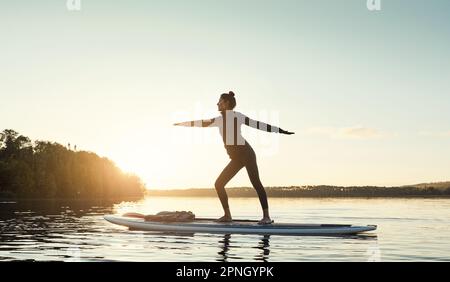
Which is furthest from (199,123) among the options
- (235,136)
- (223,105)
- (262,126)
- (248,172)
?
(248,172)

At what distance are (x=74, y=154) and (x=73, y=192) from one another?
10564mm

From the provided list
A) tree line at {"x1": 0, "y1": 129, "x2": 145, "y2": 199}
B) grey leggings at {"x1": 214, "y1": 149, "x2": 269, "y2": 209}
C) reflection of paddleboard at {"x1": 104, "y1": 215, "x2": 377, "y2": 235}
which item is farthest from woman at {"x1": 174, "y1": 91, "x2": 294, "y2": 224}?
tree line at {"x1": 0, "y1": 129, "x2": 145, "y2": 199}

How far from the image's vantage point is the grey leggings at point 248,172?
1541 centimetres

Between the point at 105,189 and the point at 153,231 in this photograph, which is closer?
the point at 153,231

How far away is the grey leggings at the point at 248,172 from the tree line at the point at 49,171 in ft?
279

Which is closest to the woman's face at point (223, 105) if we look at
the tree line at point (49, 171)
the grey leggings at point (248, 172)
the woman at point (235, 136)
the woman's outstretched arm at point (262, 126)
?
the woman at point (235, 136)

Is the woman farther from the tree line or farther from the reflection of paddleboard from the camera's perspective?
the tree line

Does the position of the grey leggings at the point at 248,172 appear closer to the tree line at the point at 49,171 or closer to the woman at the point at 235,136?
the woman at the point at 235,136

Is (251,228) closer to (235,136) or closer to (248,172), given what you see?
(248,172)
